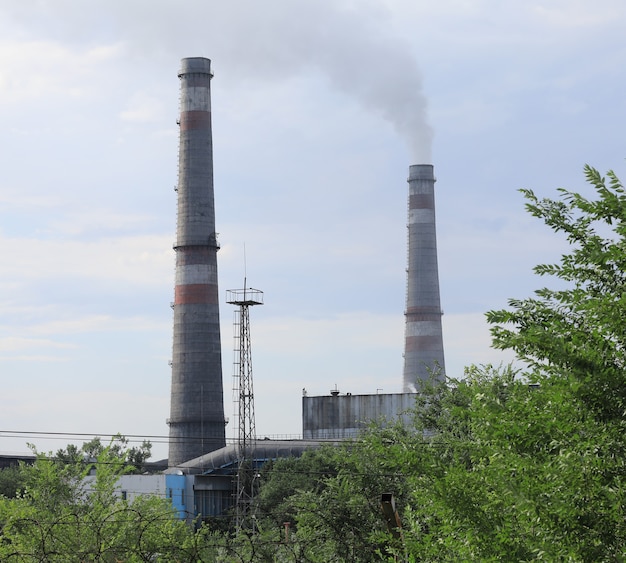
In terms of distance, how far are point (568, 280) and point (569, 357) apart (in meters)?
0.87

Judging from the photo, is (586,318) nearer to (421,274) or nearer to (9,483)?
(9,483)

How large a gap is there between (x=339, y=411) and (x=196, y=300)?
12.5 meters

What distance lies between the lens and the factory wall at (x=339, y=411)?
218ft

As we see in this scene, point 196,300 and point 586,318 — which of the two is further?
point 196,300

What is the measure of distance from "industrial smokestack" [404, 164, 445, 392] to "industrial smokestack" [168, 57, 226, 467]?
18172mm

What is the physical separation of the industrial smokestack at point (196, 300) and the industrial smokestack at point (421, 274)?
18172 millimetres

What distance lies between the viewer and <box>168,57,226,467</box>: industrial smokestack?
62.4 meters

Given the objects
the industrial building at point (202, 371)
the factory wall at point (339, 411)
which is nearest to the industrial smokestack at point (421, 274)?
the factory wall at point (339, 411)

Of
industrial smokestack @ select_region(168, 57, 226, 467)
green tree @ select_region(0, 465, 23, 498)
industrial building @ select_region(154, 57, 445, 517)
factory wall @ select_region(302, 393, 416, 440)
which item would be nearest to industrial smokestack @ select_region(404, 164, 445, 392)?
factory wall @ select_region(302, 393, 416, 440)

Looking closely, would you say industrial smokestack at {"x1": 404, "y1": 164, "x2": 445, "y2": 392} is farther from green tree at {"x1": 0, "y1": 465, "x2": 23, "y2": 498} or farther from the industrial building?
green tree at {"x1": 0, "y1": 465, "x2": 23, "y2": 498}

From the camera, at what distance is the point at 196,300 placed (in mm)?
62844

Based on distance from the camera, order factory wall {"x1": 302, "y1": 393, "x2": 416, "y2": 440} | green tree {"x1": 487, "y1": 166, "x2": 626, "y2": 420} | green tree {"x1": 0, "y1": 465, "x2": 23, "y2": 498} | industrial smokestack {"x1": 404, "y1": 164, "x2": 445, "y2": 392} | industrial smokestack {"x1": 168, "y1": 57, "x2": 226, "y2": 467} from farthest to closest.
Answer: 1. industrial smokestack {"x1": 404, "y1": 164, "x2": 445, "y2": 392}
2. factory wall {"x1": 302, "y1": 393, "x2": 416, "y2": 440}
3. industrial smokestack {"x1": 168, "y1": 57, "x2": 226, "y2": 467}
4. green tree {"x1": 0, "y1": 465, "x2": 23, "y2": 498}
5. green tree {"x1": 487, "y1": 166, "x2": 626, "y2": 420}

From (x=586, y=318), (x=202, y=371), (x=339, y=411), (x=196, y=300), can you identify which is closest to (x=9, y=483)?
(x=202, y=371)

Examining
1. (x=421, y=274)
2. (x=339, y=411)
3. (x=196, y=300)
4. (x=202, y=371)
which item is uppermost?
(x=421, y=274)
